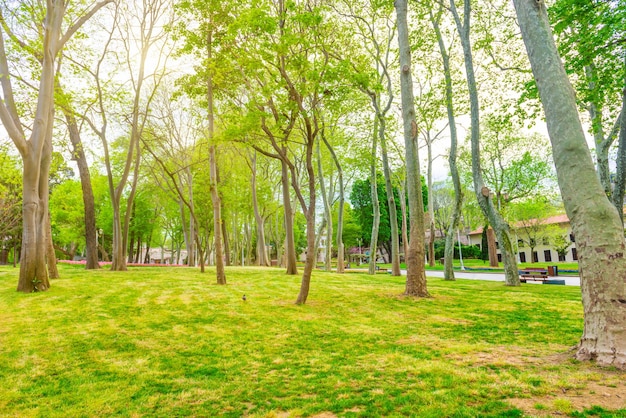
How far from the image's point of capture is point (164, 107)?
20.2 m

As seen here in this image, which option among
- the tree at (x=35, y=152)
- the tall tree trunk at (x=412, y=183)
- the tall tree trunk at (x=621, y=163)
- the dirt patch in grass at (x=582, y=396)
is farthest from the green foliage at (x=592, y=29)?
the tree at (x=35, y=152)

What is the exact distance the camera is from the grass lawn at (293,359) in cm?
325

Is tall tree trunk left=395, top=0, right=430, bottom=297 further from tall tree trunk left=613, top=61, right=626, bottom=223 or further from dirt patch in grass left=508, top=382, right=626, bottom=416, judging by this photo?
tall tree trunk left=613, top=61, right=626, bottom=223

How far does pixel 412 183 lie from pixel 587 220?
5852 mm

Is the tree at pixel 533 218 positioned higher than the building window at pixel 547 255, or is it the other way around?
the tree at pixel 533 218

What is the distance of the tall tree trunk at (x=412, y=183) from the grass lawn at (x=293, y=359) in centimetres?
66

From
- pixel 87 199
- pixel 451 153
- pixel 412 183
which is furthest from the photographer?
pixel 87 199

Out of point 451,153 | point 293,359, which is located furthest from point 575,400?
point 451,153

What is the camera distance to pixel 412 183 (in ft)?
31.9

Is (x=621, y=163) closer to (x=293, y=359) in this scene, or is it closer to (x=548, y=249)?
(x=293, y=359)

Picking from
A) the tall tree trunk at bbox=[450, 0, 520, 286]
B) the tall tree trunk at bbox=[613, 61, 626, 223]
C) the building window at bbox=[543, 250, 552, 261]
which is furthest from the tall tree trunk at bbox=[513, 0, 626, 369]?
the building window at bbox=[543, 250, 552, 261]

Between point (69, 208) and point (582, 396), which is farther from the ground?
point (69, 208)

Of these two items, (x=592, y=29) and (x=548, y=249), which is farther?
(x=548, y=249)

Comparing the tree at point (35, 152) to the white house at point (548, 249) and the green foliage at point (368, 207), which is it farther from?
the green foliage at point (368, 207)
